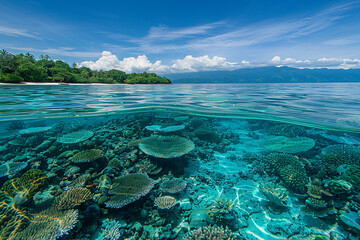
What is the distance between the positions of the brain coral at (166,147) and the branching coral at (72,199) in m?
2.24

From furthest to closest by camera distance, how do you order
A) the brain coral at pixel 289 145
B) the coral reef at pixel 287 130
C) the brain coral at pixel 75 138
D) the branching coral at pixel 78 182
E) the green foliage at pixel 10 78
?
the green foliage at pixel 10 78
the coral reef at pixel 287 130
the brain coral at pixel 289 145
the brain coral at pixel 75 138
the branching coral at pixel 78 182

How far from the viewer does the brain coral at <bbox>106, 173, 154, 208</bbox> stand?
3.84m

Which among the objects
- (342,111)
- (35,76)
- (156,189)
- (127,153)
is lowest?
(156,189)

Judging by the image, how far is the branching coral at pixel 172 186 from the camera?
461cm

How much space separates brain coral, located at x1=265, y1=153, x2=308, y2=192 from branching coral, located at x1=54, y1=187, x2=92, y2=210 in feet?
22.9

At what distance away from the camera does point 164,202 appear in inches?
161

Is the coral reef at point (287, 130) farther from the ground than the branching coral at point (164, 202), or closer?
farther from the ground

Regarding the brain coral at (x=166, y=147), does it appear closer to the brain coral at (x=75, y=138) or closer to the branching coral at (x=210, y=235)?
the branching coral at (x=210, y=235)

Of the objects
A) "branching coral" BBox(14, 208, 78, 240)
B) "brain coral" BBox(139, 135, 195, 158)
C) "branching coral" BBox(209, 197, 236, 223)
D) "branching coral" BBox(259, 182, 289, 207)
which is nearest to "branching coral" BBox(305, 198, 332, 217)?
"branching coral" BBox(259, 182, 289, 207)

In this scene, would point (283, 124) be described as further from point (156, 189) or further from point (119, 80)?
point (119, 80)

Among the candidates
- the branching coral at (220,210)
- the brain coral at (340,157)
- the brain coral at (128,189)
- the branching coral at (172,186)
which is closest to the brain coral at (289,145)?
the brain coral at (340,157)

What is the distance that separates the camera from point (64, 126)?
43.1ft

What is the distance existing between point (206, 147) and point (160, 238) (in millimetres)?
5466

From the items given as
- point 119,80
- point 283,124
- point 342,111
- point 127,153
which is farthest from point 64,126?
point 119,80
